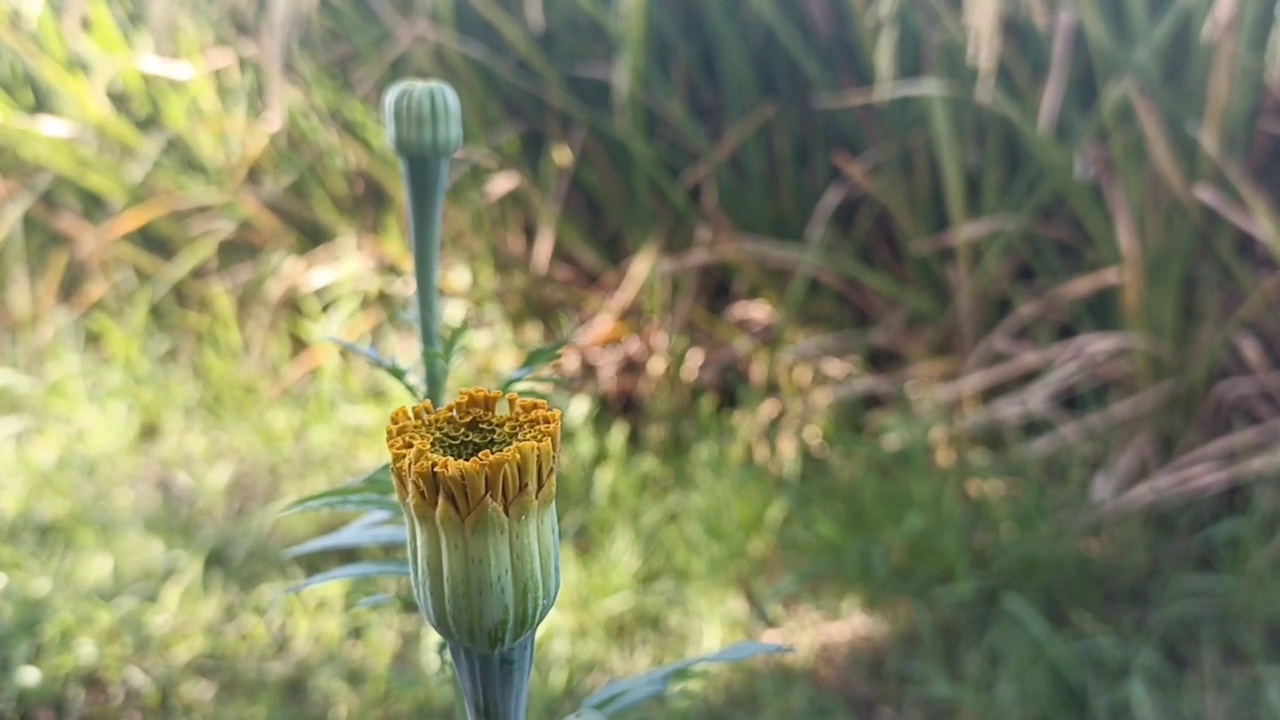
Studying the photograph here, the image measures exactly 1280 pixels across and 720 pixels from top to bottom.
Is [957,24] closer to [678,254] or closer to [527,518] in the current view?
A: [678,254]

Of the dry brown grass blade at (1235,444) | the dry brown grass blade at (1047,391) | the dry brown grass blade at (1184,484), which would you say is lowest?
the dry brown grass blade at (1184,484)

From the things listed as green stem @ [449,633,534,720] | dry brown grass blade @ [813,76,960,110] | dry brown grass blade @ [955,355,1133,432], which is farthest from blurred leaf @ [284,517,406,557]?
dry brown grass blade @ [955,355,1133,432]

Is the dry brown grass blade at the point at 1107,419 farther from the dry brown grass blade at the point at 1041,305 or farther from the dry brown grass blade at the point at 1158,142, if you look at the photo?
the dry brown grass blade at the point at 1158,142

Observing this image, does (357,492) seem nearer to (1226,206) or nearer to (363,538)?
(363,538)

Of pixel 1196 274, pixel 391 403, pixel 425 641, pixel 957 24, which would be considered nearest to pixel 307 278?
pixel 391 403

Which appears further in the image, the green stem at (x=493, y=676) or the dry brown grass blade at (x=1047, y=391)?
the dry brown grass blade at (x=1047, y=391)

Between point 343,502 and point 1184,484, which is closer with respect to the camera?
point 343,502

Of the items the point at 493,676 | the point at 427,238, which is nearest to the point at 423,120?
the point at 427,238

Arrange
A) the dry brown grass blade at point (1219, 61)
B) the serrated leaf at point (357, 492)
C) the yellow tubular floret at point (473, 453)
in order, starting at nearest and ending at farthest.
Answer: the yellow tubular floret at point (473, 453)
the serrated leaf at point (357, 492)
the dry brown grass blade at point (1219, 61)

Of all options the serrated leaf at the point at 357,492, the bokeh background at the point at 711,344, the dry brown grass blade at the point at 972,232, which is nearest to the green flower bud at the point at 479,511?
the serrated leaf at the point at 357,492
